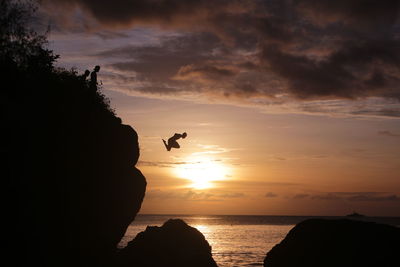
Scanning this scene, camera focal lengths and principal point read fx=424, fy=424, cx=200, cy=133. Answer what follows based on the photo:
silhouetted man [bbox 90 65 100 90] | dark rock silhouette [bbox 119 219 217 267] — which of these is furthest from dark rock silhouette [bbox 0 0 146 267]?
dark rock silhouette [bbox 119 219 217 267]

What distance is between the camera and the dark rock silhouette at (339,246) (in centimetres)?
2075

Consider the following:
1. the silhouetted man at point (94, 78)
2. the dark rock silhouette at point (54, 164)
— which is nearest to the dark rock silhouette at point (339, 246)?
the dark rock silhouette at point (54, 164)

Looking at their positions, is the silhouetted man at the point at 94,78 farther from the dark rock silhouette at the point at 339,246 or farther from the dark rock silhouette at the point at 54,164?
the dark rock silhouette at the point at 339,246

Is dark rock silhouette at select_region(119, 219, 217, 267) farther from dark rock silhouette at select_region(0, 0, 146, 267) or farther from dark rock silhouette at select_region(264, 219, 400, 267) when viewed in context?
dark rock silhouette at select_region(264, 219, 400, 267)

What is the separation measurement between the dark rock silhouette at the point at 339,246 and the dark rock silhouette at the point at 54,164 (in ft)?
37.4

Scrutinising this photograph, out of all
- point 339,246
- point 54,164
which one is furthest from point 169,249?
point 339,246

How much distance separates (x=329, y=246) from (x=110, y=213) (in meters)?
14.3

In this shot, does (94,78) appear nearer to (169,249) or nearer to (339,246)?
(169,249)

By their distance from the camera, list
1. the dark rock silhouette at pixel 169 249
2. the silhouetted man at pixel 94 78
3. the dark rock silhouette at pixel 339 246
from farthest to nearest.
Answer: the dark rock silhouette at pixel 169 249, the silhouetted man at pixel 94 78, the dark rock silhouette at pixel 339 246

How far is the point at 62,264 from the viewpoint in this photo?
24.7 metres

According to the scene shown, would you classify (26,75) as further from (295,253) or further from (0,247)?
(295,253)

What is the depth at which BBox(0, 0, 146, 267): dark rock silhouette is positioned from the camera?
21.9 m

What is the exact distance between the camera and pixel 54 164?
2459 cm

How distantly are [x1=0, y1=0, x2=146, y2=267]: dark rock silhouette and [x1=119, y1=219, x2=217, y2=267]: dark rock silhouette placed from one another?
174 inches
